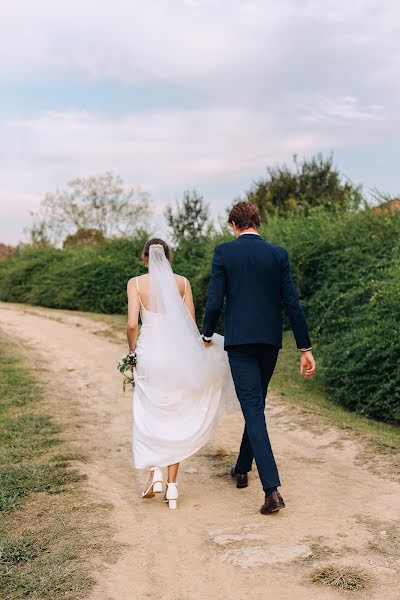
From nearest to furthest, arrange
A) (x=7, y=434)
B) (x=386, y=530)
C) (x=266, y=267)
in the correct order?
(x=386, y=530), (x=266, y=267), (x=7, y=434)

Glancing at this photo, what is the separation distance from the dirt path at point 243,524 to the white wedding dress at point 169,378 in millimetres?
503

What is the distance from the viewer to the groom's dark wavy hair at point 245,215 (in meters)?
5.73

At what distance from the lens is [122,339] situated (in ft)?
54.2

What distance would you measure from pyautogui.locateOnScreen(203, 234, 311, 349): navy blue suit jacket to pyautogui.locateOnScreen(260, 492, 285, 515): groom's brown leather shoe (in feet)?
3.73

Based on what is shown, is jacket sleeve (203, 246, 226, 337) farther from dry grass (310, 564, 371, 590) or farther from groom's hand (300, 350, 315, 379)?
dry grass (310, 564, 371, 590)

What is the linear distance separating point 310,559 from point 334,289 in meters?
9.10

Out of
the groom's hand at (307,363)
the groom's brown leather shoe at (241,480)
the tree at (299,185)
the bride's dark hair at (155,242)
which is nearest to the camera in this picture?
the groom's hand at (307,363)

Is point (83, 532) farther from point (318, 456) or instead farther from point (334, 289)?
point (334, 289)

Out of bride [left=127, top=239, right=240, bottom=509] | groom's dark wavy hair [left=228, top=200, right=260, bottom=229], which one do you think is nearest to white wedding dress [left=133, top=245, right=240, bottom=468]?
bride [left=127, top=239, right=240, bottom=509]

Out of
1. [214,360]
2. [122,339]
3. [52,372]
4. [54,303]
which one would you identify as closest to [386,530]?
[214,360]

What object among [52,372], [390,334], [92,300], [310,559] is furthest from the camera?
[92,300]

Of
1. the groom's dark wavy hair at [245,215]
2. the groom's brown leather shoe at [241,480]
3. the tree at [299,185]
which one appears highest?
the tree at [299,185]

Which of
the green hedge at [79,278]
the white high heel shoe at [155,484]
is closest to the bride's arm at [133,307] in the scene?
the white high heel shoe at [155,484]

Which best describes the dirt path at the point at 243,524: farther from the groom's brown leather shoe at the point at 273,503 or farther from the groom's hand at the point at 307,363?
the groom's hand at the point at 307,363
